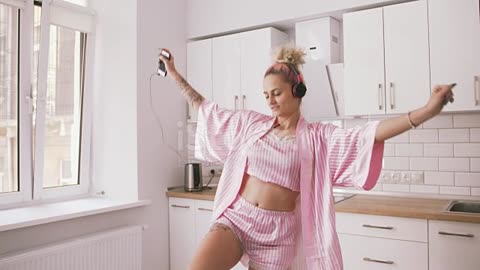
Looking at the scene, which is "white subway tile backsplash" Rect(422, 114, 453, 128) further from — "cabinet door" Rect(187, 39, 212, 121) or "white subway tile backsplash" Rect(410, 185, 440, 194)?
"cabinet door" Rect(187, 39, 212, 121)

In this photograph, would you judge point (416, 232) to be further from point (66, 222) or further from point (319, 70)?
point (66, 222)

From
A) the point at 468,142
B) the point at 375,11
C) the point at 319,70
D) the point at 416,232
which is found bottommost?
the point at 416,232

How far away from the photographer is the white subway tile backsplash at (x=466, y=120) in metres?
2.63

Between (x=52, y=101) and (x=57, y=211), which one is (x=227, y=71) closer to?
(x=52, y=101)

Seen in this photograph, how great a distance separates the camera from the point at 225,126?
1993mm

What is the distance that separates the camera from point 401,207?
94.7 inches

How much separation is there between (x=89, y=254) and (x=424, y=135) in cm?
232

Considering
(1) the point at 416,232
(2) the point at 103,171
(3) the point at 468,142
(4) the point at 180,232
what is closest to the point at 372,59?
(3) the point at 468,142

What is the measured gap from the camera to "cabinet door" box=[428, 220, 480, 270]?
6.91ft

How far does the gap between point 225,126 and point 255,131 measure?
20 centimetres

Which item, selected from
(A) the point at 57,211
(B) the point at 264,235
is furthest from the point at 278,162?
(A) the point at 57,211

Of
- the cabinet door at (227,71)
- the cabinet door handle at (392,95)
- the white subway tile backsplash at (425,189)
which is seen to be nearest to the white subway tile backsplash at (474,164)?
the white subway tile backsplash at (425,189)

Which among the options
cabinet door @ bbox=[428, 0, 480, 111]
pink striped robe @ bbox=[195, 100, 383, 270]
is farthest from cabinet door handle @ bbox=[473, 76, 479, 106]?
pink striped robe @ bbox=[195, 100, 383, 270]

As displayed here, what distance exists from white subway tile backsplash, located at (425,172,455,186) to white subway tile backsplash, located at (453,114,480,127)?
32cm
